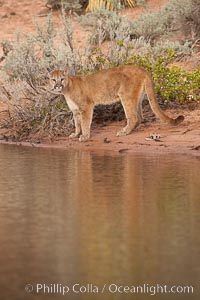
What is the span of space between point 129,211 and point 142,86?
17.6 feet

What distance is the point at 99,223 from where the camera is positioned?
7418 mm

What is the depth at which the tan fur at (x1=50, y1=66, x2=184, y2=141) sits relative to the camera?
42.7 ft

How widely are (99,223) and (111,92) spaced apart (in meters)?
6.02

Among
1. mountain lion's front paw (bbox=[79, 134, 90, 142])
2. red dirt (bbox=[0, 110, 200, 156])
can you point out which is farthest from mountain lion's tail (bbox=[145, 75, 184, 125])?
mountain lion's front paw (bbox=[79, 134, 90, 142])

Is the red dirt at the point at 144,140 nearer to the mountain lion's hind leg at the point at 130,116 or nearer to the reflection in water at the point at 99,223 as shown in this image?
the mountain lion's hind leg at the point at 130,116

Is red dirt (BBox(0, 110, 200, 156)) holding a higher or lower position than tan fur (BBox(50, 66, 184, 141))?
lower

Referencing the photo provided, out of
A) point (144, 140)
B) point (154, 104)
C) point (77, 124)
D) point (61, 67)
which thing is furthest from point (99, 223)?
point (61, 67)

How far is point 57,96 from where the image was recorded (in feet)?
48.0

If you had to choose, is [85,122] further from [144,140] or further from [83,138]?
[144,140]

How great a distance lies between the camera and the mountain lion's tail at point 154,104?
42.7 feet

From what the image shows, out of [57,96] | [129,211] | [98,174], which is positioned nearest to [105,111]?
[57,96]

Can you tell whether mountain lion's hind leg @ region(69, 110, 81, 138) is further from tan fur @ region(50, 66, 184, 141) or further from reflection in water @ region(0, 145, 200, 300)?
reflection in water @ region(0, 145, 200, 300)

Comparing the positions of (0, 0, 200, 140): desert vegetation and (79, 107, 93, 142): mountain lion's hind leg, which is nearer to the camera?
(79, 107, 93, 142): mountain lion's hind leg

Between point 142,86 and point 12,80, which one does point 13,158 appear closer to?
point 142,86
